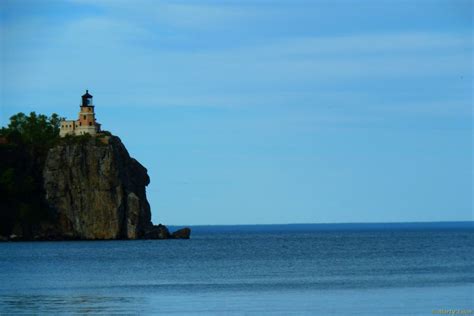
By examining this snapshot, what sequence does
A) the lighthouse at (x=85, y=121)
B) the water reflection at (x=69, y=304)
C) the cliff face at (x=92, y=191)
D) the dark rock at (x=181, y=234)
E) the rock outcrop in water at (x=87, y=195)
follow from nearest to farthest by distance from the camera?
the water reflection at (x=69, y=304) → the cliff face at (x=92, y=191) → the rock outcrop in water at (x=87, y=195) → the lighthouse at (x=85, y=121) → the dark rock at (x=181, y=234)

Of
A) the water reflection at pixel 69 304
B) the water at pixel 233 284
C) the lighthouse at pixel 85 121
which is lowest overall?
the water reflection at pixel 69 304

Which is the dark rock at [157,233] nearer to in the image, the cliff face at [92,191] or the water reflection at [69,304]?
the cliff face at [92,191]

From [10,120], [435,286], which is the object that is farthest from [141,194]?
[435,286]

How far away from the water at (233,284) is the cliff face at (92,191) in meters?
30.8

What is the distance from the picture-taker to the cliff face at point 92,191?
133750 millimetres

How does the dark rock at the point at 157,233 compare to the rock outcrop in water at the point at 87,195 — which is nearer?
the rock outcrop in water at the point at 87,195

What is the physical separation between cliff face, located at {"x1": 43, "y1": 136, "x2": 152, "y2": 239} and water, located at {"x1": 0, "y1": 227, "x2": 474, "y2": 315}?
30.8 m

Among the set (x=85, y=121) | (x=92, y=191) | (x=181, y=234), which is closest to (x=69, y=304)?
(x=92, y=191)

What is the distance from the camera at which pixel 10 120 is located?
16050 cm

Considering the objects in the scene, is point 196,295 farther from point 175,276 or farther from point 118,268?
point 118,268

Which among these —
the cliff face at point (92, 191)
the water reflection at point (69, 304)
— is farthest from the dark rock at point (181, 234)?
the water reflection at point (69, 304)

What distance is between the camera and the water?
47750 mm

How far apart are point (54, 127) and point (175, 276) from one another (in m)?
93.1

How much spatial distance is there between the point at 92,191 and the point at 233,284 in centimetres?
7368
